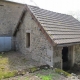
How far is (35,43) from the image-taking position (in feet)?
Answer: 32.9

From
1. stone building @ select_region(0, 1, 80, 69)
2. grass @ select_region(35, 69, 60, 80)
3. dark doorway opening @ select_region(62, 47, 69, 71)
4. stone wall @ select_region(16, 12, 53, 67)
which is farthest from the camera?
dark doorway opening @ select_region(62, 47, 69, 71)

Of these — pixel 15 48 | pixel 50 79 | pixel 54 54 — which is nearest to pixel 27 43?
pixel 15 48

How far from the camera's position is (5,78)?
663 cm

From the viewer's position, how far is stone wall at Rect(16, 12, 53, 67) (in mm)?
8633

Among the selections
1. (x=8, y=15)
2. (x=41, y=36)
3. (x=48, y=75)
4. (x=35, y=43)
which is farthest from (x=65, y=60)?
(x=8, y=15)

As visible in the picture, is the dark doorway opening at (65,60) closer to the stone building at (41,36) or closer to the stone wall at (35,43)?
the stone building at (41,36)

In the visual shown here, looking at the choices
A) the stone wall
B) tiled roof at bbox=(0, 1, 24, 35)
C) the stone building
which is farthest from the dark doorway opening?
tiled roof at bbox=(0, 1, 24, 35)

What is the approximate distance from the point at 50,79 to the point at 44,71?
1.35 metres

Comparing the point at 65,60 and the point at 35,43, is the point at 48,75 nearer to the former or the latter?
the point at 35,43

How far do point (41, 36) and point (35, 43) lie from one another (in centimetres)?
106

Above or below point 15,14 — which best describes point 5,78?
below

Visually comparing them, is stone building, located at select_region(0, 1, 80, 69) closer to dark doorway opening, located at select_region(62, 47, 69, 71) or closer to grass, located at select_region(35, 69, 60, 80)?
dark doorway opening, located at select_region(62, 47, 69, 71)

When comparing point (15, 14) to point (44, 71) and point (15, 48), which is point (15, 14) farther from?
point (44, 71)

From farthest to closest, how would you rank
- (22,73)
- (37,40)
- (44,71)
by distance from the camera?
(37,40) → (44,71) → (22,73)
